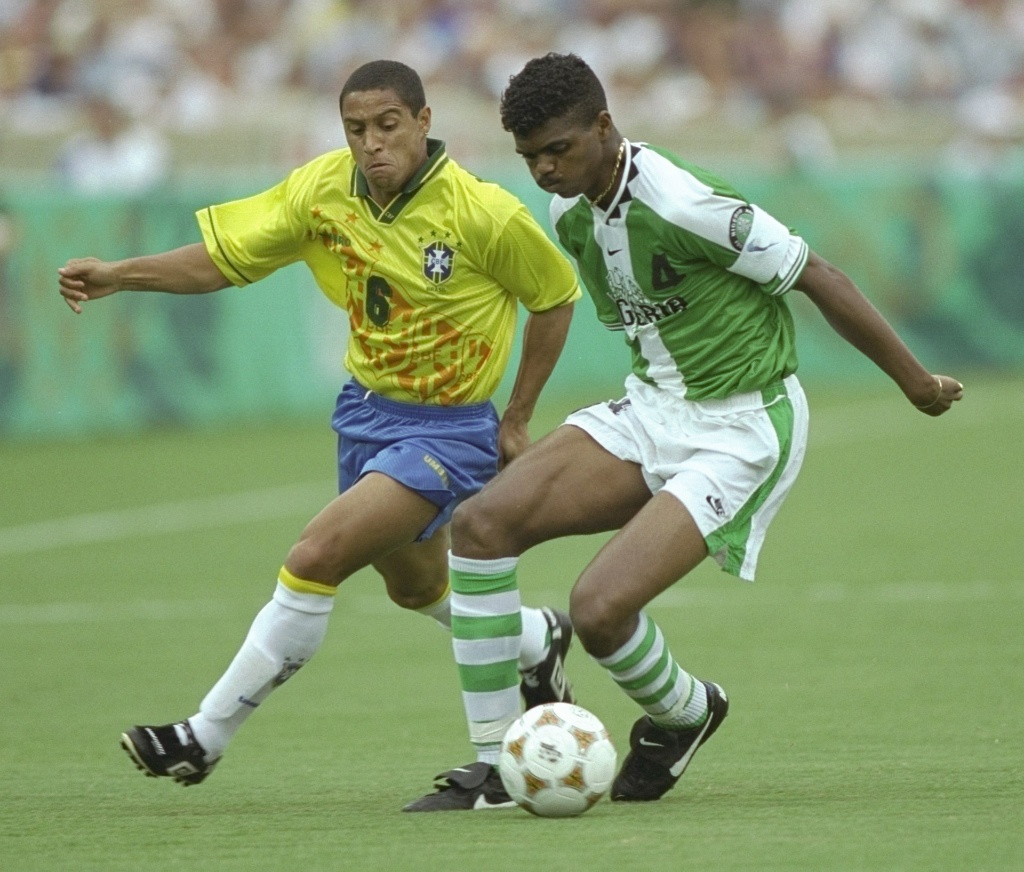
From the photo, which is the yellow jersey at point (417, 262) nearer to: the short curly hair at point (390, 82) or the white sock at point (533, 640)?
the short curly hair at point (390, 82)

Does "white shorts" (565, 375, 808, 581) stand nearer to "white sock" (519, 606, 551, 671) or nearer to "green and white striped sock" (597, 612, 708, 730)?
"green and white striped sock" (597, 612, 708, 730)

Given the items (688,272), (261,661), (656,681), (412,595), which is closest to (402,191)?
(688,272)

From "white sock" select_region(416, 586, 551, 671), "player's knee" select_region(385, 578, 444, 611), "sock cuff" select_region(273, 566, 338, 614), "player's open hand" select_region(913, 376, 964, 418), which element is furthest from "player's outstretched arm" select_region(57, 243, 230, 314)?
"player's open hand" select_region(913, 376, 964, 418)

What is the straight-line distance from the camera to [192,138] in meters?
20.3

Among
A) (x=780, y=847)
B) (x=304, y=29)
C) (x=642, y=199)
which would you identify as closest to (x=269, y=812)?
(x=780, y=847)

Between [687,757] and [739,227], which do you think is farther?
[687,757]

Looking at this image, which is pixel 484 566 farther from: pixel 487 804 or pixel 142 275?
pixel 142 275

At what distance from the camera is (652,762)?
6.27 m

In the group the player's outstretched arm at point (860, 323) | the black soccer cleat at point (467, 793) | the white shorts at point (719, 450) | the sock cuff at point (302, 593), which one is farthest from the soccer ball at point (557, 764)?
the player's outstretched arm at point (860, 323)

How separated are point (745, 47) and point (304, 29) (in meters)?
4.99

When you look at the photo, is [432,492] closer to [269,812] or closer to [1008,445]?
[269,812]

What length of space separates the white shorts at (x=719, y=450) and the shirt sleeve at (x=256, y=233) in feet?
3.68

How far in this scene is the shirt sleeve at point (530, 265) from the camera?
21.4 ft

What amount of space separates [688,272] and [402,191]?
3.24 feet
